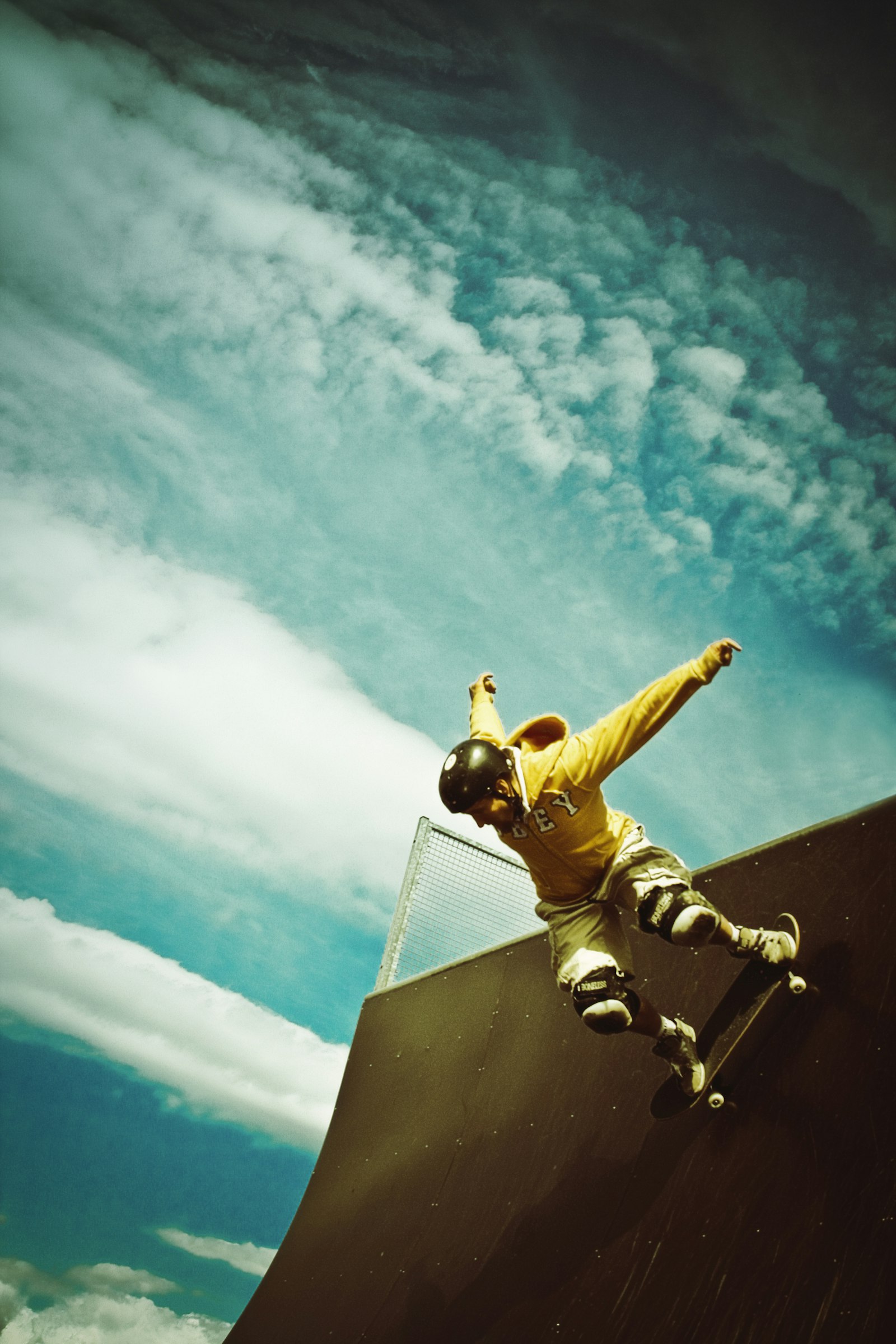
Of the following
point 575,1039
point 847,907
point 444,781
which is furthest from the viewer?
point 575,1039

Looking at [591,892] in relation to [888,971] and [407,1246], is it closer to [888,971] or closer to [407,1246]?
[888,971]

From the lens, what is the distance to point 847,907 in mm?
2887

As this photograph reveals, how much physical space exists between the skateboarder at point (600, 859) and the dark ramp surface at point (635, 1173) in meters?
0.33

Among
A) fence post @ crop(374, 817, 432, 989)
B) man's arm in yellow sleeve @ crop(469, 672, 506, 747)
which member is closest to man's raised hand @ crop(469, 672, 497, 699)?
man's arm in yellow sleeve @ crop(469, 672, 506, 747)

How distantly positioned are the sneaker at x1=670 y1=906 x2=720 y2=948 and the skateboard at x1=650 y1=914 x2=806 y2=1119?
392 millimetres

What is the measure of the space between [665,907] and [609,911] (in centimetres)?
55

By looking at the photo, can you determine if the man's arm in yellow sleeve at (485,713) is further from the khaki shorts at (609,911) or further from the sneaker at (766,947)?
the sneaker at (766,947)

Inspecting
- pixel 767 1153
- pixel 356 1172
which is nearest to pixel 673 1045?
pixel 767 1153

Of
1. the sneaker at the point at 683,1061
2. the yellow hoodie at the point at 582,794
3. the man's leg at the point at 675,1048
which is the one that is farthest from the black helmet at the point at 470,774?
the sneaker at the point at 683,1061

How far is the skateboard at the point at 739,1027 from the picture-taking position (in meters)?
2.91

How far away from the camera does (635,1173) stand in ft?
10.7

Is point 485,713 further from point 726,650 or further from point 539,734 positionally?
point 726,650

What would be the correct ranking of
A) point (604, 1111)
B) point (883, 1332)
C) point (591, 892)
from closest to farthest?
1. point (883, 1332)
2. point (591, 892)
3. point (604, 1111)

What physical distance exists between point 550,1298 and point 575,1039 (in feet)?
3.99
